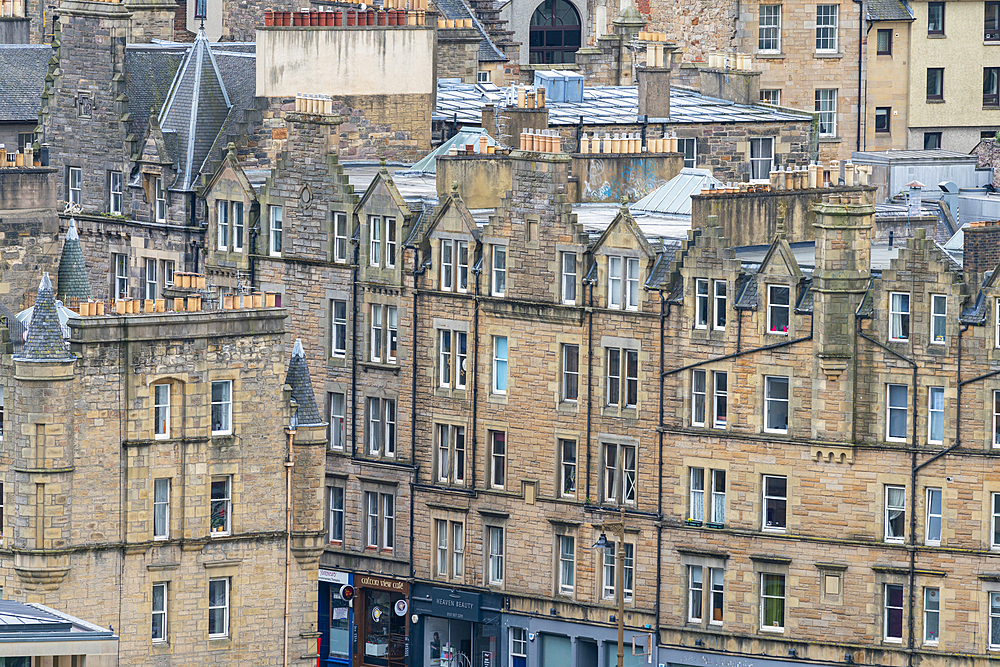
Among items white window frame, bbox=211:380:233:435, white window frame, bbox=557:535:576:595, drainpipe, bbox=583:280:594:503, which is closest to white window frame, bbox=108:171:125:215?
drainpipe, bbox=583:280:594:503

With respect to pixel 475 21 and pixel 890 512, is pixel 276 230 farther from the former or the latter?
pixel 475 21

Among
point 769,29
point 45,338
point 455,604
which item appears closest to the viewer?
point 45,338

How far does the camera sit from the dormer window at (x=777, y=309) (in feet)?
374

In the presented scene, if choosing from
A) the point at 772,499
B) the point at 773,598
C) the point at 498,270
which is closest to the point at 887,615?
the point at 773,598

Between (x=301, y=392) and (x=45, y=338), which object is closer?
(x=45, y=338)

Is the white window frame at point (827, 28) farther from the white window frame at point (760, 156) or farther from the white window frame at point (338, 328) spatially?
the white window frame at point (338, 328)

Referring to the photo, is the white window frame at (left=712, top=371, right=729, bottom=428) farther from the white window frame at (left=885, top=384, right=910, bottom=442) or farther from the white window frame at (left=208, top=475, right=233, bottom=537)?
the white window frame at (left=208, top=475, right=233, bottom=537)

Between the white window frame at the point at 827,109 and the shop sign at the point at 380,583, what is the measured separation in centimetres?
4652

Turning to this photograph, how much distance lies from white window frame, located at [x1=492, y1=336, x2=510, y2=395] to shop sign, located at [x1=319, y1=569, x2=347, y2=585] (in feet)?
33.0

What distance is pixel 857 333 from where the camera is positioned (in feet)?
370

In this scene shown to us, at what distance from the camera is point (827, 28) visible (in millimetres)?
163250

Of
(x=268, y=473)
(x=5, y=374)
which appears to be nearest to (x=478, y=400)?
(x=268, y=473)

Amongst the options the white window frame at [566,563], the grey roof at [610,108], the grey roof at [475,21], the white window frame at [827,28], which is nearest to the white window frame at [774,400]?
the white window frame at [566,563]

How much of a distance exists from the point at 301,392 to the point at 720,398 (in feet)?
47.5
